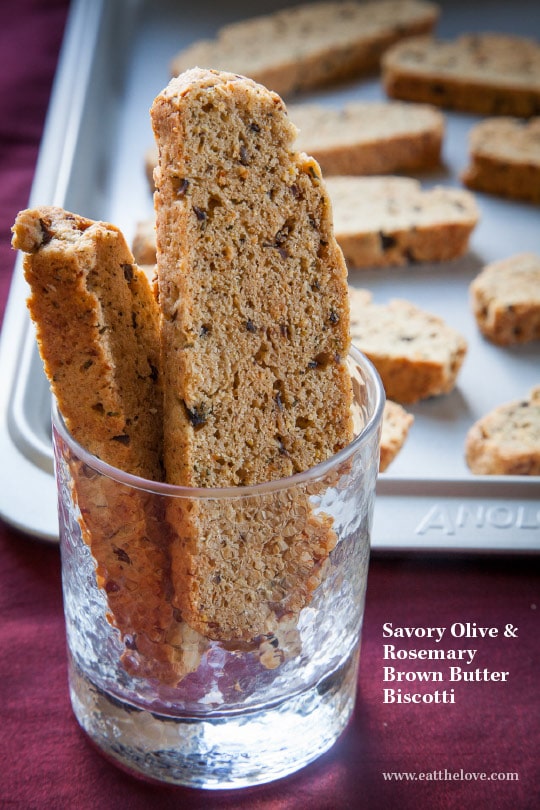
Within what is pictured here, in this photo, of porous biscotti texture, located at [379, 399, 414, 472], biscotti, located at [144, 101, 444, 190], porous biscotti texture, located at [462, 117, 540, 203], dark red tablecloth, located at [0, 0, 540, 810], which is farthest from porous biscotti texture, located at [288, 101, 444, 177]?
dark red tablecloth, located at [0, 0, 540, 810]

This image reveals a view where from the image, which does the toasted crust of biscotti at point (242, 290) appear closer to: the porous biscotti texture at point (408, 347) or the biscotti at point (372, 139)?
the porous biscotti texture at point (408, 347)

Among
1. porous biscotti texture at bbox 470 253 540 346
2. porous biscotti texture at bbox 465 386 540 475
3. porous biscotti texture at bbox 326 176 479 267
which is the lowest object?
porous biscotti texture at bbox 465 386 540 475

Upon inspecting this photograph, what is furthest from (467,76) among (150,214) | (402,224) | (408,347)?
(408,347)

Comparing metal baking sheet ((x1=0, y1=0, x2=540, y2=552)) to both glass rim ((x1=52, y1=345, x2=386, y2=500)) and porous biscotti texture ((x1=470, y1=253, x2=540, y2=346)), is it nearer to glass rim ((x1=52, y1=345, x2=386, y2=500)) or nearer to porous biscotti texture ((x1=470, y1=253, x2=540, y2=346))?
porous biscotti texture ((x1=470, y1=253, x2=540, y2=346))

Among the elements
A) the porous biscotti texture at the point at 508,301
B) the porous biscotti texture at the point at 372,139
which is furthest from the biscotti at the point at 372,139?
the porous biscotti texture at the point at 508,301

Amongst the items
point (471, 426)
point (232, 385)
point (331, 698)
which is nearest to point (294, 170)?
point (232, 385)

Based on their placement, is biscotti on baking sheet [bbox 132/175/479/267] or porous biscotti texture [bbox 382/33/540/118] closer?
biscotti on baking sheet [bbox 132/175/479/267]

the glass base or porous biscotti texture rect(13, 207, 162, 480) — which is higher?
porous biscotti texture rect(13, 207, 162, 480)

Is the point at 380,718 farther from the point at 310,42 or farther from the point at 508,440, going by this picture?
the point at 310,42
